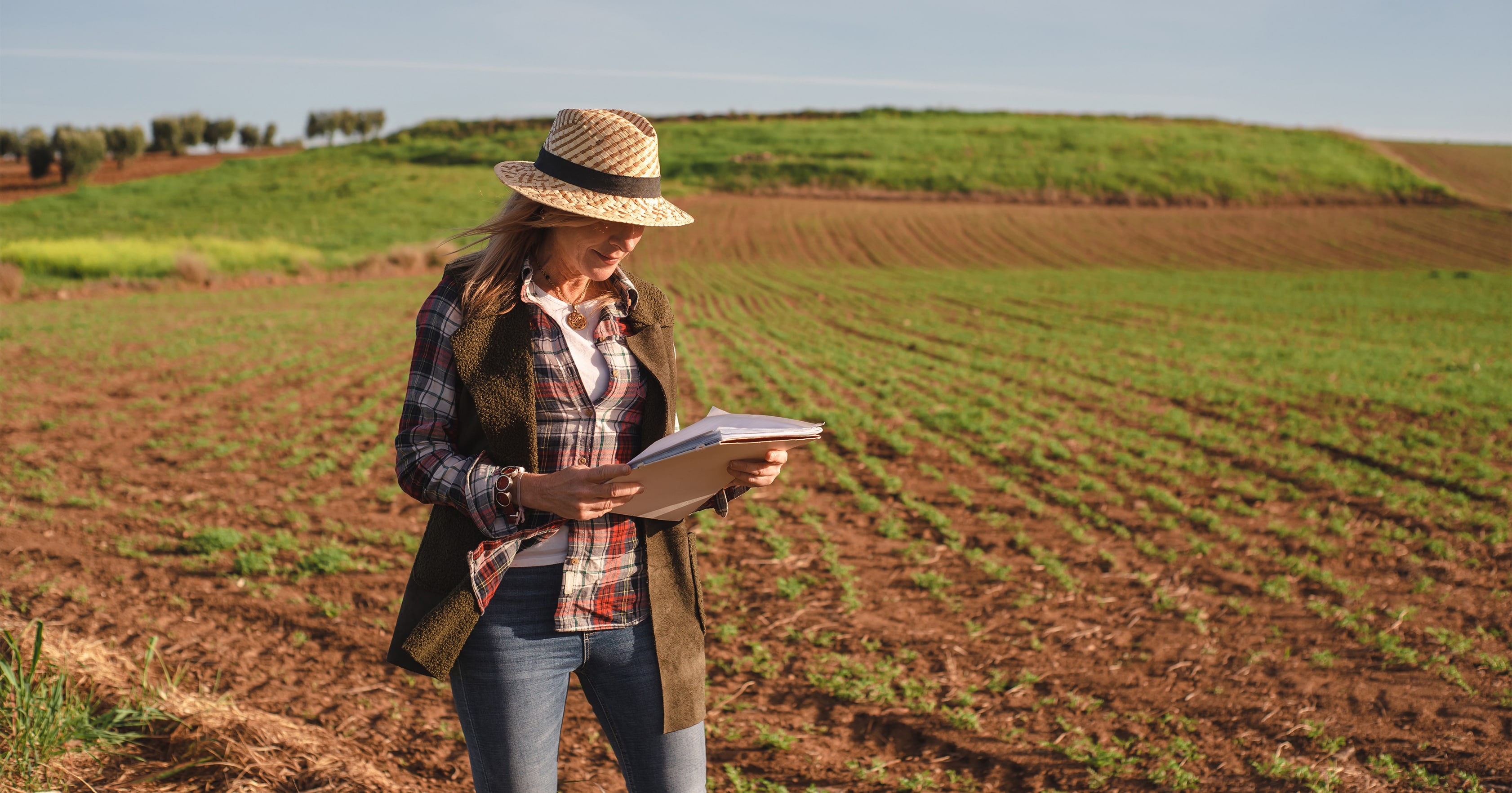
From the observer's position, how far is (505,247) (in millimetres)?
1927

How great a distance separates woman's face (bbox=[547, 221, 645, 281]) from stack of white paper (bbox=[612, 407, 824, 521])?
386 millimetres

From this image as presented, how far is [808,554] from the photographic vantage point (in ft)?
20.2

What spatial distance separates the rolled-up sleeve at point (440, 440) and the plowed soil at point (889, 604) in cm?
192

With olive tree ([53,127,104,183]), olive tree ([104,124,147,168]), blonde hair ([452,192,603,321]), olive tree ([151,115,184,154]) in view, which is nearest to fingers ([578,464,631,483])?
blonde hair ([452,192,603,321])

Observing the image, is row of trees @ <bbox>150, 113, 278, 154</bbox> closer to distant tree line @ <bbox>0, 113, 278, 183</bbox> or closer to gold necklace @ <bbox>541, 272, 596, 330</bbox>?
distant tree line @ <bbox>0, 113, 278, 183</bbox>

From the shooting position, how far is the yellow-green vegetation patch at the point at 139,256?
27266 mm

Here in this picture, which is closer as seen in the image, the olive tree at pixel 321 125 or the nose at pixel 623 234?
the nose at pixel 623 234

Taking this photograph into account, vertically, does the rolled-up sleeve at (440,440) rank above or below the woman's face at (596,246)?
below

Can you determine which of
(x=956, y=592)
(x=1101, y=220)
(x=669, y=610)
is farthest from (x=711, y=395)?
(x=1101, y=220)

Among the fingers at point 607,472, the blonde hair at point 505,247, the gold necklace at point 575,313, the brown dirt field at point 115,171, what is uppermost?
the brown dirt field at point 115,171

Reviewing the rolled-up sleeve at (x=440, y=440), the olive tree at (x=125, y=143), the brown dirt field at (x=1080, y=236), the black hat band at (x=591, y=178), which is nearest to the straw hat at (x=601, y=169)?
the black hat band at (x=591, y=178)

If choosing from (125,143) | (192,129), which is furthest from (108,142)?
(192,129)

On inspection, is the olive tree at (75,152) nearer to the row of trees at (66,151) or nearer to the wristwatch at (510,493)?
the row of trees at (66,151)

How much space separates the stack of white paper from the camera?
1.67 meters
